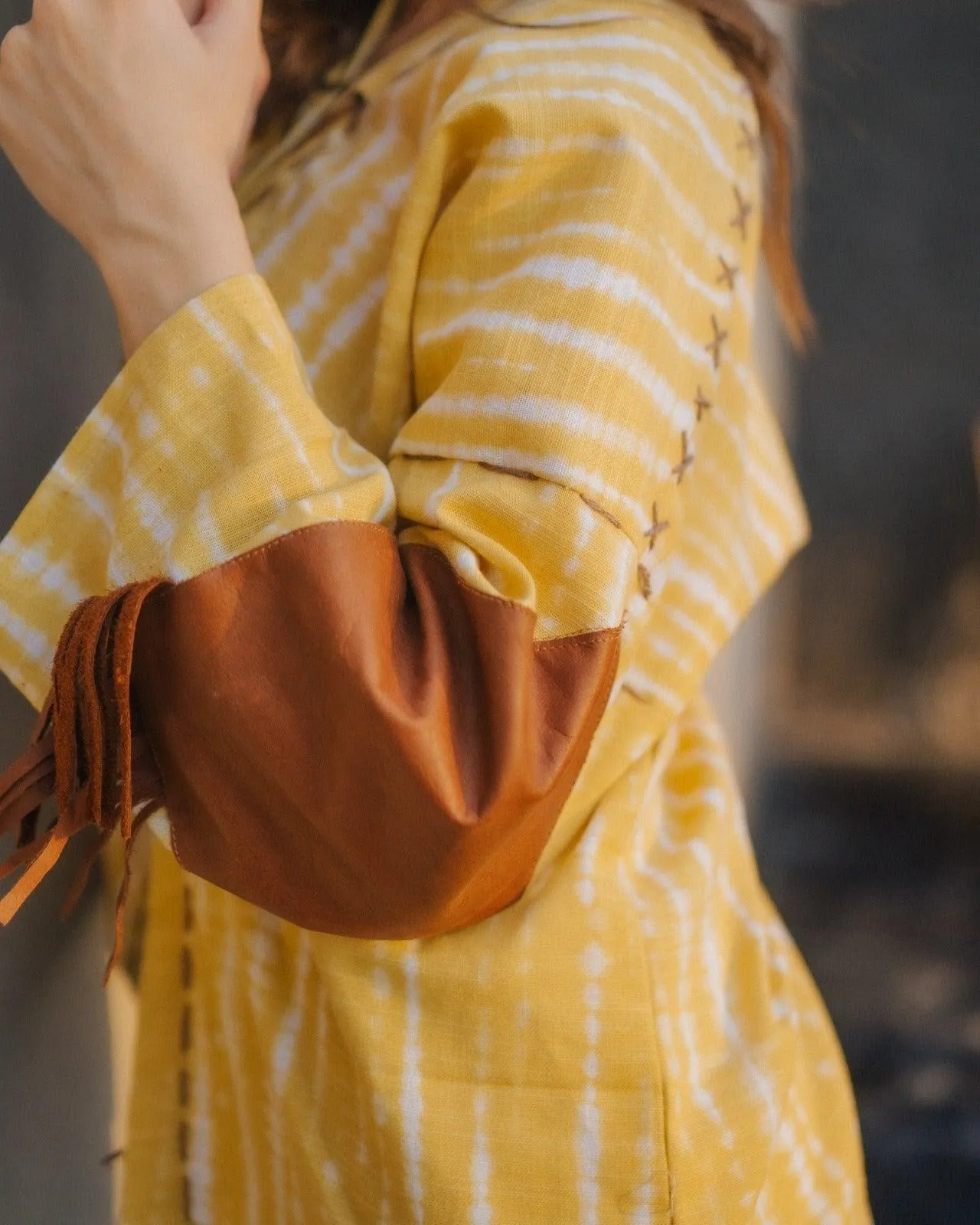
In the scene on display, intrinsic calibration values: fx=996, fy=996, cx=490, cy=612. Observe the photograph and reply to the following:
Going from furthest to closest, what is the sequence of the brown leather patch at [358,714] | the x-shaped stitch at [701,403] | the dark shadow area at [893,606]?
the dark shadow area at [893,606] → the x-shaped stitch at [701,403] → the brown leather patch at [358,714]

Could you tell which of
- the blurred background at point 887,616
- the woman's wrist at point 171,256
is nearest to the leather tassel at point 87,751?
the woman's wrist at point 171,256

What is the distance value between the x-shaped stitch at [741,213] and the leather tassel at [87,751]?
321mm

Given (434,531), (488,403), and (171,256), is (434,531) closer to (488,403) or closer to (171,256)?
(488,403)

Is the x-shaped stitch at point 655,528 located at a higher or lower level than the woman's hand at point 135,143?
lower

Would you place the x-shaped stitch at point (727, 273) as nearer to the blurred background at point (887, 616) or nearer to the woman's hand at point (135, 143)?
the woman's hand at point (135, 143)

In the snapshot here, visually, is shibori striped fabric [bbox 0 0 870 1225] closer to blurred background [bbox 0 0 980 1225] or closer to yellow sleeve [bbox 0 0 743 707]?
yellow sleeve [bbox 0 0 743 707]

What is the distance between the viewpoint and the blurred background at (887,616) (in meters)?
1.13

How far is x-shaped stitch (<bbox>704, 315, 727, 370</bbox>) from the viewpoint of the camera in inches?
18.3

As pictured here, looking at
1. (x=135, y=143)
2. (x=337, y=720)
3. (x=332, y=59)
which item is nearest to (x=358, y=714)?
(x=337, y=720)

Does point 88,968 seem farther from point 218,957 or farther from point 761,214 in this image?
point 761,214

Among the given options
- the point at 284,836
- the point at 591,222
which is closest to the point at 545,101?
the point at 591,222

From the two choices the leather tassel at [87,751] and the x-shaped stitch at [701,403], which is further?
the x-shaped stitch at [701,403]

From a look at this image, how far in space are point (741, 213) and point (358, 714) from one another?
0.32m

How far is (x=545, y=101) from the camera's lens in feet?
1.38
